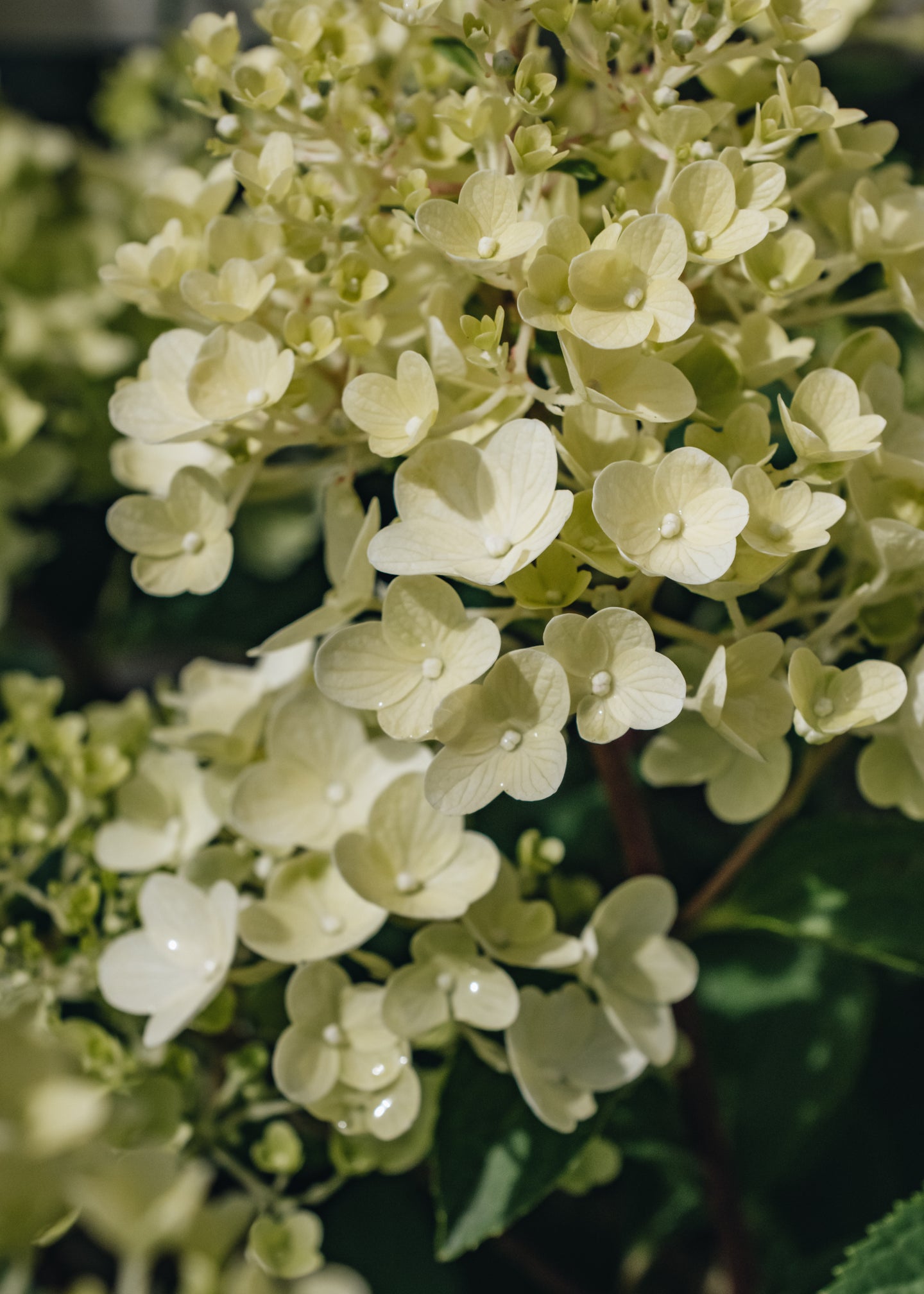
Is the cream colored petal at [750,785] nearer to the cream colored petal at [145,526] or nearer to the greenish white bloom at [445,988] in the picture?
the greenish white bloom at [445,988]

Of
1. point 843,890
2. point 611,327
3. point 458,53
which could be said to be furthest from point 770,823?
point 458,53

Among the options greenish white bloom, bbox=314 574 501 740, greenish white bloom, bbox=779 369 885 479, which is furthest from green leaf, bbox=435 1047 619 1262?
greenish white bloom, bbox=779 369 885 479

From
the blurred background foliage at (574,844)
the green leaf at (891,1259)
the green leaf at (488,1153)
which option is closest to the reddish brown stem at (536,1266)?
the blurred background foliage at (574,844)

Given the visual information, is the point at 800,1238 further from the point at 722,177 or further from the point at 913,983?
the point at 722,177

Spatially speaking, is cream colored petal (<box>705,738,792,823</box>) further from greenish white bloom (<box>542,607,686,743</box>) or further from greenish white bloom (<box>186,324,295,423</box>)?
greenish white bloom (<box>186,324,295,423</box>)

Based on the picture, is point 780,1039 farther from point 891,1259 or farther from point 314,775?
point 314,775

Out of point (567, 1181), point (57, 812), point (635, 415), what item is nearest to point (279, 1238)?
point (567, 1181)
